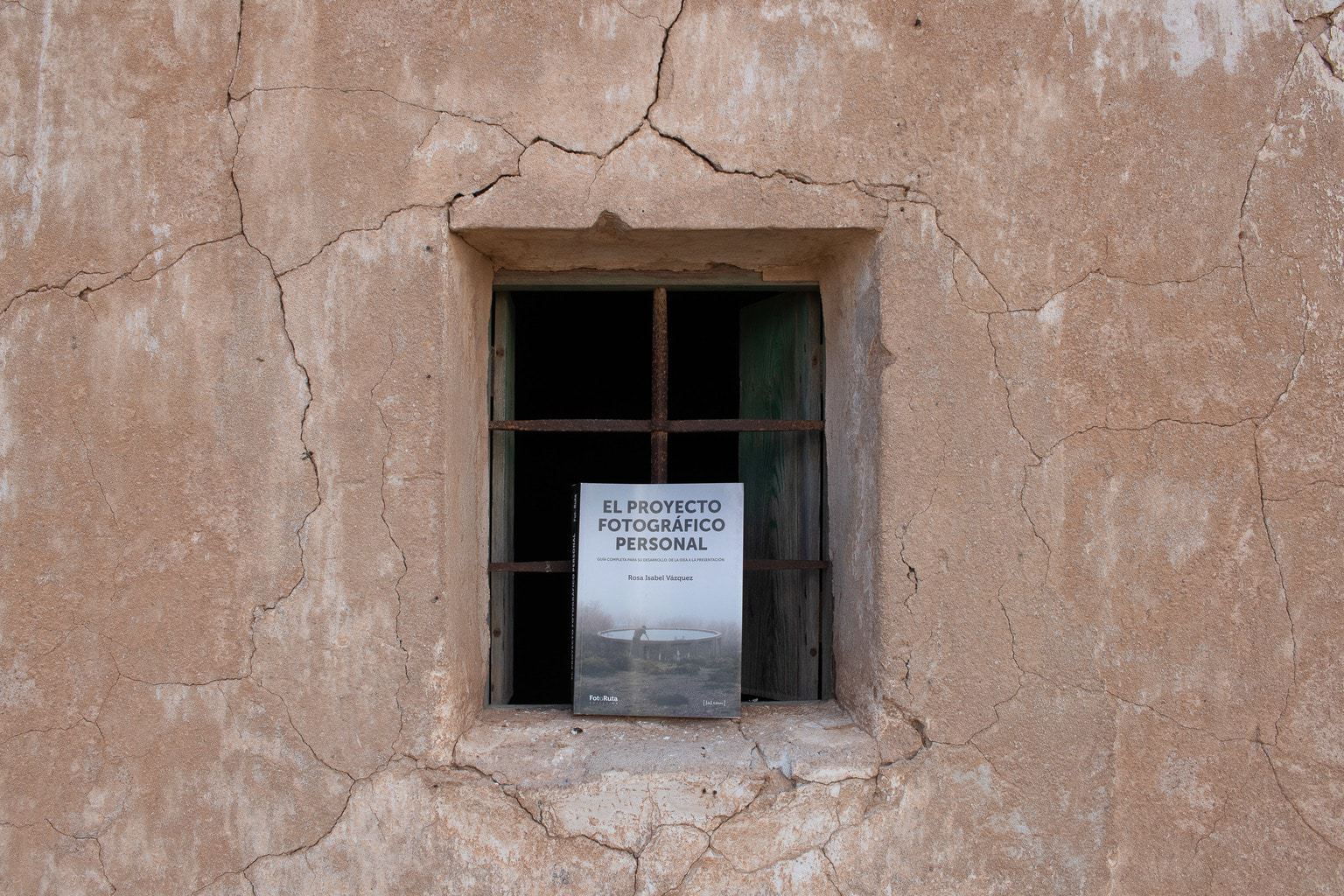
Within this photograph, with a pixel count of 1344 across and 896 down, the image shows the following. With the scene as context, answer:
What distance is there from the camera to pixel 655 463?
84.2 inches

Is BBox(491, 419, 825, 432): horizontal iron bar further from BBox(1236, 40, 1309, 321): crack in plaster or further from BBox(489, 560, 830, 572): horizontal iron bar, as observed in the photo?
BBox(1236, 40, 1309, 321): crack in plaster

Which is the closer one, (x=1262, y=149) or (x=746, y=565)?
(x=1262, y=149)

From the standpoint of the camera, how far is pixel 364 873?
1847 millimetres

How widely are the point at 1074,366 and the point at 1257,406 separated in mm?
374

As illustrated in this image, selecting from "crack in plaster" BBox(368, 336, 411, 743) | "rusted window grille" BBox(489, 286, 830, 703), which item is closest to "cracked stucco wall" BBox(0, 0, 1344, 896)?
"crack in plaster" BBox(368, 336, 411, 743)

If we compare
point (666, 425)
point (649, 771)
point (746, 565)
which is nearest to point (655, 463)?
point (666, 425)

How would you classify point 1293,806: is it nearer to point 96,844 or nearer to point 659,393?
point 659,393

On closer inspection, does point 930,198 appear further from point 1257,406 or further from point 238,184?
point 238,184

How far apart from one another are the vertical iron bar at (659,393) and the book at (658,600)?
0.25 feet

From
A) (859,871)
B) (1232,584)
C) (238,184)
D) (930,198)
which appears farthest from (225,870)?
(1232,584)

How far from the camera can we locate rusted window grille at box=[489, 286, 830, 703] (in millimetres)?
2133

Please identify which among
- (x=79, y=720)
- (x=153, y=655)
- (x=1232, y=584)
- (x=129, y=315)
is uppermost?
(x=129, y=315)

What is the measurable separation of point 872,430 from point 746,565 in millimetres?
455

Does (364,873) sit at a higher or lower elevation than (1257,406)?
lower
